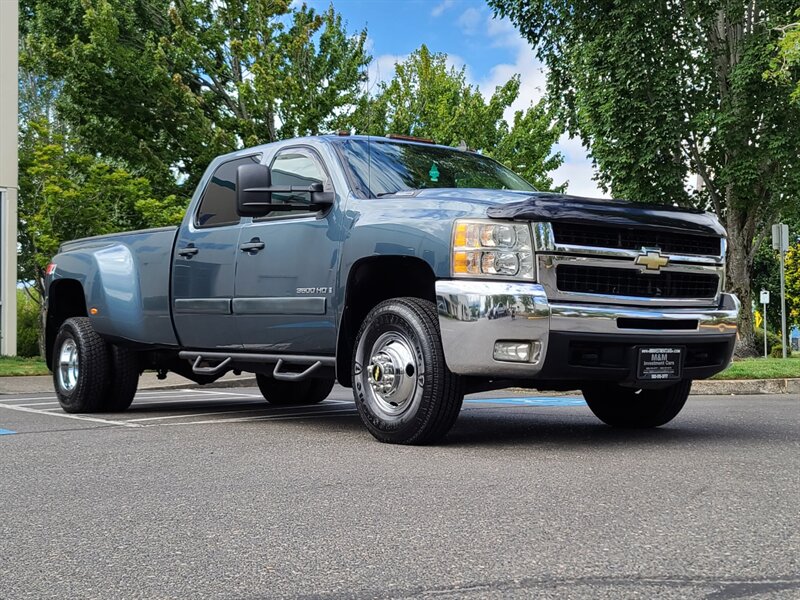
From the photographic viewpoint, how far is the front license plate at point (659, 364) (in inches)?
246

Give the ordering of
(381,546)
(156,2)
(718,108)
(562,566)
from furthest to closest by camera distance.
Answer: (156,2)
(718,108)
(381,546)
(562,566)

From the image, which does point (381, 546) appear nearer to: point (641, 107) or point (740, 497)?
point (740, 497)

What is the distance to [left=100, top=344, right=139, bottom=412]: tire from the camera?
9.20m

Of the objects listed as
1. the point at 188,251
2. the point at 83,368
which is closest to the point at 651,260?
the point at 188,251

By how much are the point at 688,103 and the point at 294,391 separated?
15600 millimetres

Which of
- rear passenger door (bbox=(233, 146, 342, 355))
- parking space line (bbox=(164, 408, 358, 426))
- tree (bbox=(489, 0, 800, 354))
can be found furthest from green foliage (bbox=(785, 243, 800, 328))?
rear passenger door (bbox=(233, 146, 342, 355))

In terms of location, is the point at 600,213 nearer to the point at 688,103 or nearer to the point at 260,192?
the point at 260,192

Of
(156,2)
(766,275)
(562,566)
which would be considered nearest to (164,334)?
(562,566)

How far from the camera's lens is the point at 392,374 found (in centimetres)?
651

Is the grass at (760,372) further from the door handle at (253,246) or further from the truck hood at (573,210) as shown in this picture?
the door handle at (253,246)

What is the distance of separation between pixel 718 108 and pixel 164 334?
18005 mm

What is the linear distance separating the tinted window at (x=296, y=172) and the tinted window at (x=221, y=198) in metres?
0.34

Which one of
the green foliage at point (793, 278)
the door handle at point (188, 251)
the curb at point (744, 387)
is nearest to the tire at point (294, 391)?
the door handle at point (188, 251)

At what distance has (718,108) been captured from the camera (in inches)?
922
